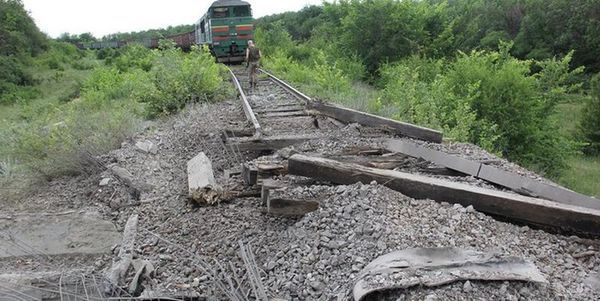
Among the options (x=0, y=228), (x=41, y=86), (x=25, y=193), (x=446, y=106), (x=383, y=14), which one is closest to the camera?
(x=0, y=228)

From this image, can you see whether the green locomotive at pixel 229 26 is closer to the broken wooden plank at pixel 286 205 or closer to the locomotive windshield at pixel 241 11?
the locomotive windshield at pixel 241 11

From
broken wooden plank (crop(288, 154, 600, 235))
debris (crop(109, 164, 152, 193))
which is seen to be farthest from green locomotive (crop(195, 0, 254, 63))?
broken wooden plank (crop(288, 154, 600, 235))

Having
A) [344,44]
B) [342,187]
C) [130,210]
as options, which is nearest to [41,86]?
[344,44]

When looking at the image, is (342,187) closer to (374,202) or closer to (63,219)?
(374,202)

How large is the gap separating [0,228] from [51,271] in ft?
4.60

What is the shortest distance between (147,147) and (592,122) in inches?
908

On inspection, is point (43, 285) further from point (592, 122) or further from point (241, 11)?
point (592, 122)

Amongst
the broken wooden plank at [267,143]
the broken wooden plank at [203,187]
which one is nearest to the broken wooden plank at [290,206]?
the broken wooden plank at [203,187]

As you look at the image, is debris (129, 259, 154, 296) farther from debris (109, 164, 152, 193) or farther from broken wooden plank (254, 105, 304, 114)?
broken wooden plank (254, 105, 304, 114)

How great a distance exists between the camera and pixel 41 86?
101 ft

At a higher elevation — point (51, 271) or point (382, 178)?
point (382, 178)

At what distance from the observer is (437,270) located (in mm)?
2496

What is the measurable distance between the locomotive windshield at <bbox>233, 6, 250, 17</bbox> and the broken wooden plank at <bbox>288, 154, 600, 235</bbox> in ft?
63.9

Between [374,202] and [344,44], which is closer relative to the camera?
[374,202]
